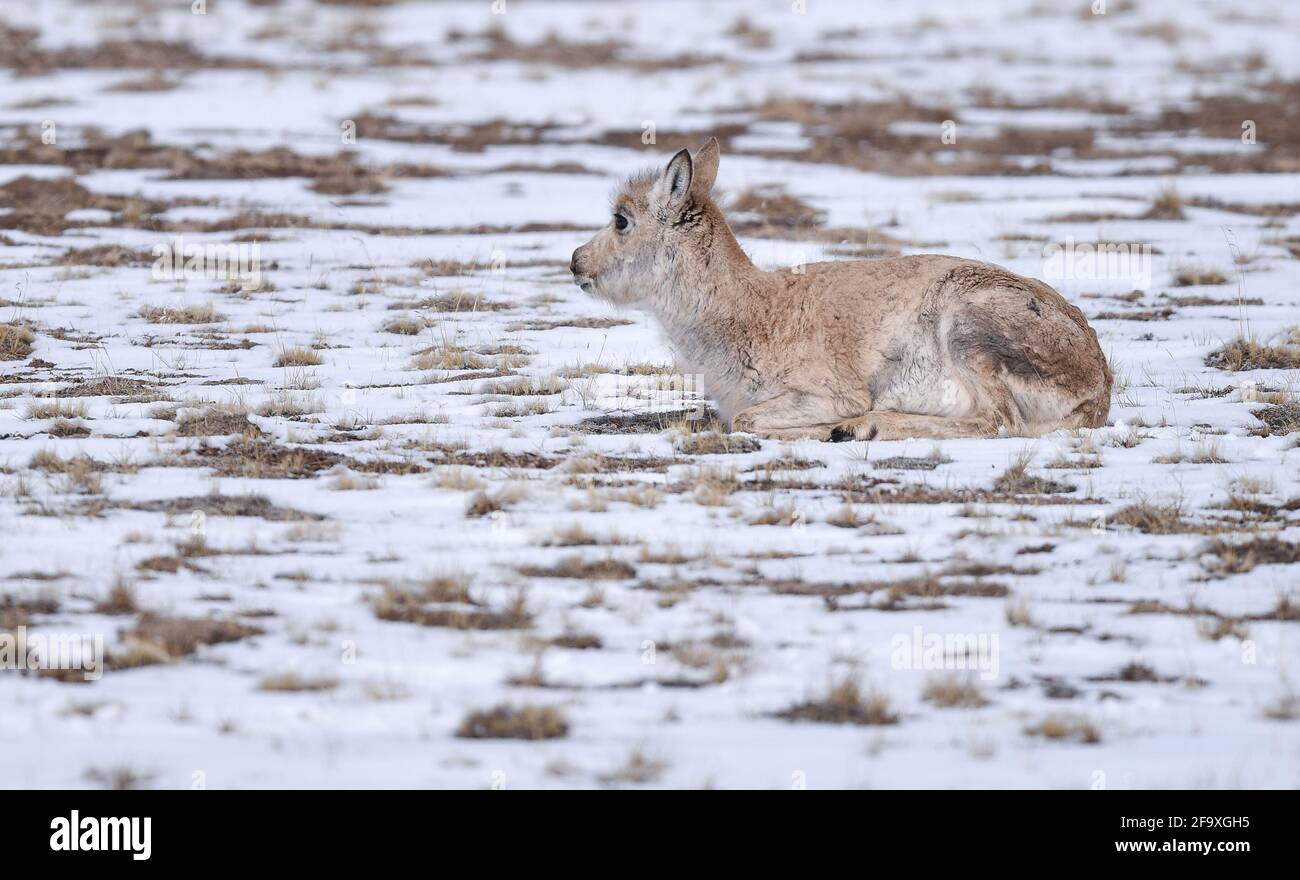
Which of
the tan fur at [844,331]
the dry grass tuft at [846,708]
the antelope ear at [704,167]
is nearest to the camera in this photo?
the dry grass tuft at [846,708]

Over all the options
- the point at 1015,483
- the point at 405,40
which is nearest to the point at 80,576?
the point at 1015,483

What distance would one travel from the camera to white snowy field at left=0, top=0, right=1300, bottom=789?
239 inches

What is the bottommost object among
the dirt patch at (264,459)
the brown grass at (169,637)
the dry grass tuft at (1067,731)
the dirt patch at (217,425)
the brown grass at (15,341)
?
the dry grass tuft at (1067,731)

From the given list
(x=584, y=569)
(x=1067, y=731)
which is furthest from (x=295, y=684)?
(x=1067, y=731)

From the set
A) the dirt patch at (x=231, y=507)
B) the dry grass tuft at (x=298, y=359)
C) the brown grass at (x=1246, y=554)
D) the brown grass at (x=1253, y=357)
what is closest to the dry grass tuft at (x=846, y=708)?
the brown grass at (x=1246, y=554)

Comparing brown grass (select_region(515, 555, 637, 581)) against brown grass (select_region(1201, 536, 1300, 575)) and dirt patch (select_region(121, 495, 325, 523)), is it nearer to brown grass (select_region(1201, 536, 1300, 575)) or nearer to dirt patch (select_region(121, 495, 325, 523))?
dirt patch (select_region(121, 495, 325, 523))

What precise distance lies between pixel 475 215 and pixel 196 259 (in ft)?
13.1

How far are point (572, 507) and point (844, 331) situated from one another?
2.73 m

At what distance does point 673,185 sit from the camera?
10.7 metres

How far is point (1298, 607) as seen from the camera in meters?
7.12

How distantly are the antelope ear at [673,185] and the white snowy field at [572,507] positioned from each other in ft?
4.53

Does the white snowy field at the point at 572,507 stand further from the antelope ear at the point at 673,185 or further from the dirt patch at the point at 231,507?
the antelope ear at the point at 673,185

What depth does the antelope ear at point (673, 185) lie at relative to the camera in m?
10.5

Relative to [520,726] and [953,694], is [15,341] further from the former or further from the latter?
[953,694]
